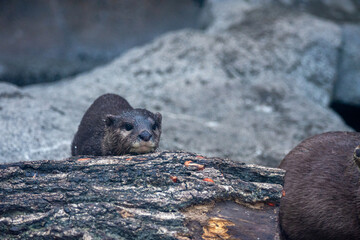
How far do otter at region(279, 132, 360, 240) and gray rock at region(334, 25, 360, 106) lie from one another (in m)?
3.71

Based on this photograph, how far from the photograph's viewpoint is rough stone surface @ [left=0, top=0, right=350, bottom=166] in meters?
5.29

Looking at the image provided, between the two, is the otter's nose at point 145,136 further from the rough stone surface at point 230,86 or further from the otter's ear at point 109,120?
the rough stone surface at point 230,86

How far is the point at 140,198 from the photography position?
8.10 ft

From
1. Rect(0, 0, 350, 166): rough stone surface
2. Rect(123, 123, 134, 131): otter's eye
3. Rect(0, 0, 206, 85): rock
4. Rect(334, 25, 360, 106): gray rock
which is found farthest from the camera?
Rect(334, 25, 360, 106): gray rock

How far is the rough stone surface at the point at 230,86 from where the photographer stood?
5.29 meters

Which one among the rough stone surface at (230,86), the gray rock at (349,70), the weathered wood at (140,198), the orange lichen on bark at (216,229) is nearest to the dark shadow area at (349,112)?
the gray rock at (349,70)

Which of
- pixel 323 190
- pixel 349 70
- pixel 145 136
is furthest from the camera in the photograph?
pixel 349 70

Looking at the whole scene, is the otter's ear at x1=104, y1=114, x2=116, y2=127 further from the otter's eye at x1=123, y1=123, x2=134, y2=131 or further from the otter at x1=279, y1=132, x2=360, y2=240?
the otter at x1=279, y1=132, x2=360, y2=240

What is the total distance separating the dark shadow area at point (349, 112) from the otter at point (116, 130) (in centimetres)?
458

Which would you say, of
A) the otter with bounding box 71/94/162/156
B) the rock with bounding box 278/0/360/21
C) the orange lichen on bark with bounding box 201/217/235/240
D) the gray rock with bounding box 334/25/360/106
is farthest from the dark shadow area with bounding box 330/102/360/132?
the orange lichen on bark with bounding box 201/217/235/240

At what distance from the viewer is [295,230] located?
329 centimetres

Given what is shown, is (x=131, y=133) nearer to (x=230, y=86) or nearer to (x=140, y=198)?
(x=140, y=198)

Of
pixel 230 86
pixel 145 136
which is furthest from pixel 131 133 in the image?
pixel 230 86

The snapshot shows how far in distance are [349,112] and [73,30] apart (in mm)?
5273
